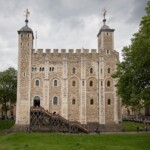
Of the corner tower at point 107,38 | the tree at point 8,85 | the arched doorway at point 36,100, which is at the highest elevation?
A: the corner tower at point 107,38

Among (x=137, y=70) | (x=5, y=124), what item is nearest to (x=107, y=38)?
(x=137, y=70)

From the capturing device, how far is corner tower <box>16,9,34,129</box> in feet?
172

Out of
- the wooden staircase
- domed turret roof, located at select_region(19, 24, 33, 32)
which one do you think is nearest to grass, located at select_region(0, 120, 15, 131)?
the wooden staircase

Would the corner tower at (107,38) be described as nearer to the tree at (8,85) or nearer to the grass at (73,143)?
the tree at (8,85)

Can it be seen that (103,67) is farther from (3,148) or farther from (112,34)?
(3,148)

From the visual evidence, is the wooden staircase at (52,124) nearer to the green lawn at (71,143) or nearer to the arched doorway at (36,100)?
the arched doorway at (36,100)

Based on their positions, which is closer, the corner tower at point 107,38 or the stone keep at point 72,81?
the stone keep at point 72,81

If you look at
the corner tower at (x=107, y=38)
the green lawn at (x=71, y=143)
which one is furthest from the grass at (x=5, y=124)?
the corner tower at (x=107, y=38)

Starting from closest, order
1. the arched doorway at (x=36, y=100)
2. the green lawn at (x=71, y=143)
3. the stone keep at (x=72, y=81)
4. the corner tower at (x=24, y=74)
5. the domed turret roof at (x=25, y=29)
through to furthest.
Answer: the green lawn at (x=71, y=143), the corner tower at (x=24, y=74), the stone keep at (x=72, y=81), the arched doorway at (x=36, y=100), the domed turret roof at (x=25, y=29)

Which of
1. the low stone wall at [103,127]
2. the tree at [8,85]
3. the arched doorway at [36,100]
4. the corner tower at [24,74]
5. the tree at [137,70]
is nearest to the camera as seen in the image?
the tree at [137,70]

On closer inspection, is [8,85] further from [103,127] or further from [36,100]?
[103,127]

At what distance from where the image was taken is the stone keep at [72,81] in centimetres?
5403

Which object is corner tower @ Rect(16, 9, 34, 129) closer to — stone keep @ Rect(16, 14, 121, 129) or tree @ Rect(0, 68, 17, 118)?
stone keep @ Rect(16, 14, 121, 129)

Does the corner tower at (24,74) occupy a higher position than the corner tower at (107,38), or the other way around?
the corner tower at (107,38)
